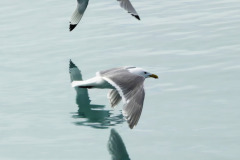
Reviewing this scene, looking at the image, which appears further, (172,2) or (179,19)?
(172,2)

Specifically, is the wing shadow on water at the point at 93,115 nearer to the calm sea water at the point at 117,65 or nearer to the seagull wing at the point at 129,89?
the calm sea water at the point at 117,65

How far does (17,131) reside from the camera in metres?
8.92

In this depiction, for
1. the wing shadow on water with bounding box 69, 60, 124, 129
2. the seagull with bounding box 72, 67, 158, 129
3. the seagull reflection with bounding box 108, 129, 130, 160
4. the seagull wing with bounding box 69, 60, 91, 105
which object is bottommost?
→ the seagull wing with bounding box 69, 60, 91, 105

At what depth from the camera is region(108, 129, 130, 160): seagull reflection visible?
8062mm

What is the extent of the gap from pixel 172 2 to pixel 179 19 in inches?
56.2

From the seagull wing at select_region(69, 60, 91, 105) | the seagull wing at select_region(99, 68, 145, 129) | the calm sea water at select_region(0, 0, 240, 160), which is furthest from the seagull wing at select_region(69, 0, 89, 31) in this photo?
the seagull wing at select_region(99, 68, 145, 129)

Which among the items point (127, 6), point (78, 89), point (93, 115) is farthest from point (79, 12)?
point (93, 115)

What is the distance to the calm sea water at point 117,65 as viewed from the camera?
8312 mm

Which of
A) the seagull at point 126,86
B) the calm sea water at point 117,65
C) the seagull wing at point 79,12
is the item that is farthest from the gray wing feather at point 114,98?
the seagull wing at point 79,12

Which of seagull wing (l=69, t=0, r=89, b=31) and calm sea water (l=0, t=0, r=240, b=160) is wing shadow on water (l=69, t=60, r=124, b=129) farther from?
seagull wing (l=69, t=0, r=89, b=31)

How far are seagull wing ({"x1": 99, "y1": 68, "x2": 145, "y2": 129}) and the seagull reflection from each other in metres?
0.36

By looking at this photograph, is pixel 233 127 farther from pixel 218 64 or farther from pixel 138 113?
pixel 218 64

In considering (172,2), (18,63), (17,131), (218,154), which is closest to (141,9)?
(172,2)

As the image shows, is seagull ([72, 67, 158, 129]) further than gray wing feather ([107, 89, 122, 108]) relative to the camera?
No
